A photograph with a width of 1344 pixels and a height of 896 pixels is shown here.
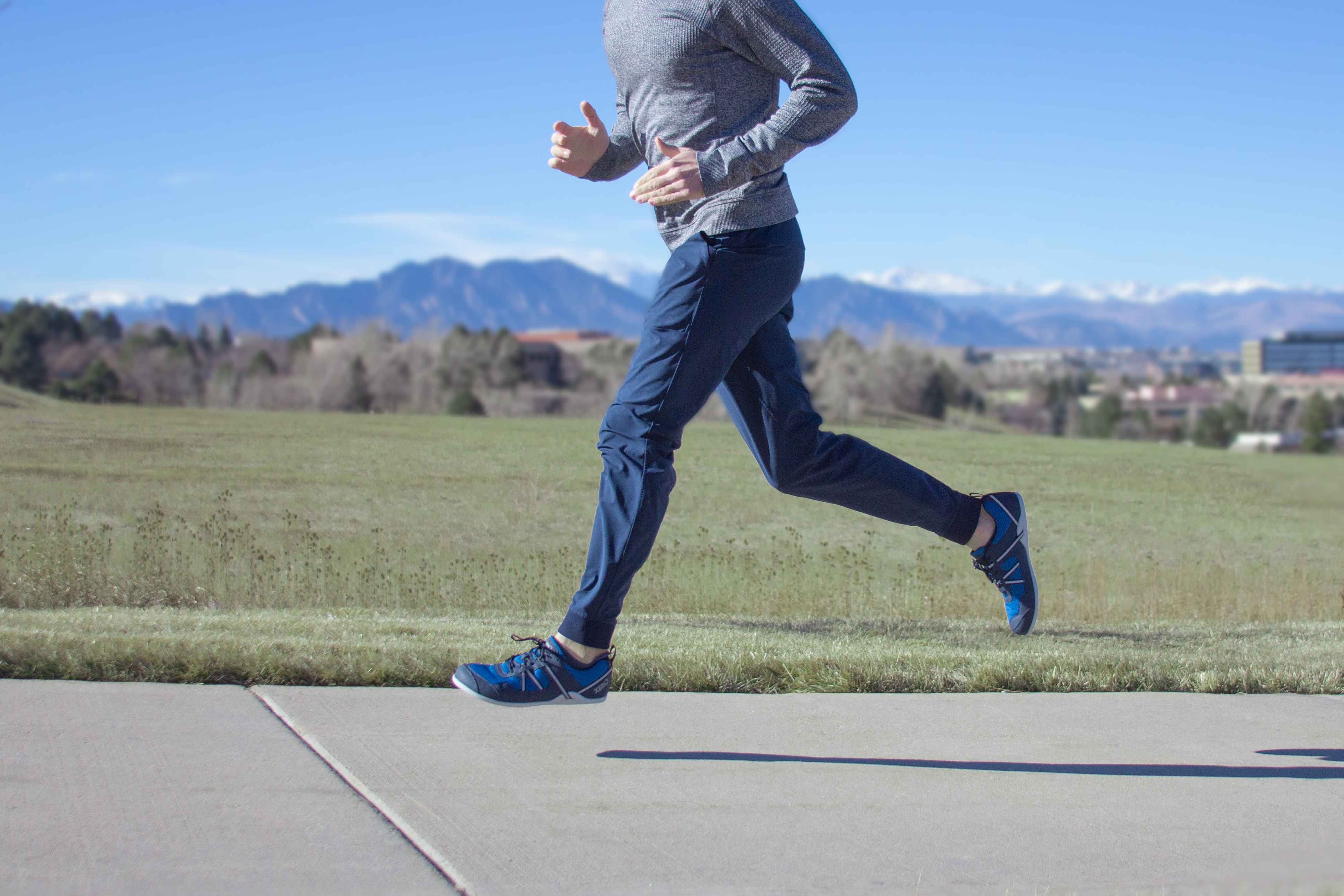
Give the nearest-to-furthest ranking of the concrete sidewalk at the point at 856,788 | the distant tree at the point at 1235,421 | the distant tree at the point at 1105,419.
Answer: the concrete sidewalk at the point at 856,788
the distant tree at the point at 1105,419
the distant tree at the point at 1235,421

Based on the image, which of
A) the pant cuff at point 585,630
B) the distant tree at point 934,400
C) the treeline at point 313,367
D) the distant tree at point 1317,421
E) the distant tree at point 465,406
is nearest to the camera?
the pant cuff at point 585,630

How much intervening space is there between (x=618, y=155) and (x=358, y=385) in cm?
6479

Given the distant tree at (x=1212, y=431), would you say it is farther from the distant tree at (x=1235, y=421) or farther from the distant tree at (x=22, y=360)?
the distant tree at (x=22, y=360)

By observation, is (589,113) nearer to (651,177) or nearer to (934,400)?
(651,177)

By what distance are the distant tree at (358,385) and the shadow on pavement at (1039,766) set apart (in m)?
57.4

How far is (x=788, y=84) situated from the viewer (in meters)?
2.96

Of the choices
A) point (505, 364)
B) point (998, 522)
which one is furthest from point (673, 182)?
point (505, 364)

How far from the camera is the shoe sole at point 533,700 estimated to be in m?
2.83

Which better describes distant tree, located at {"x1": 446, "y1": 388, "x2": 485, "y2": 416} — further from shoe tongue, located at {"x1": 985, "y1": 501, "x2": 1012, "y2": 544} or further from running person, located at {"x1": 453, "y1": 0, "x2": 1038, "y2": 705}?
running person, located at {"x1": 453, "y1": 0, "x2": 1038, "y2": 705}

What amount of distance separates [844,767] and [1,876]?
5.59ft

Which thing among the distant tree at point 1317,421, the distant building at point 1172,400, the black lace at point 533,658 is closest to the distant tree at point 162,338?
the distant tree at point 1317,421

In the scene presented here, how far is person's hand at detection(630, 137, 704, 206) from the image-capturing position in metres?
2.77

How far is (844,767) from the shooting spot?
2830mm

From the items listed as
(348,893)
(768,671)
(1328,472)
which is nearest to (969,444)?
(1328,472)
